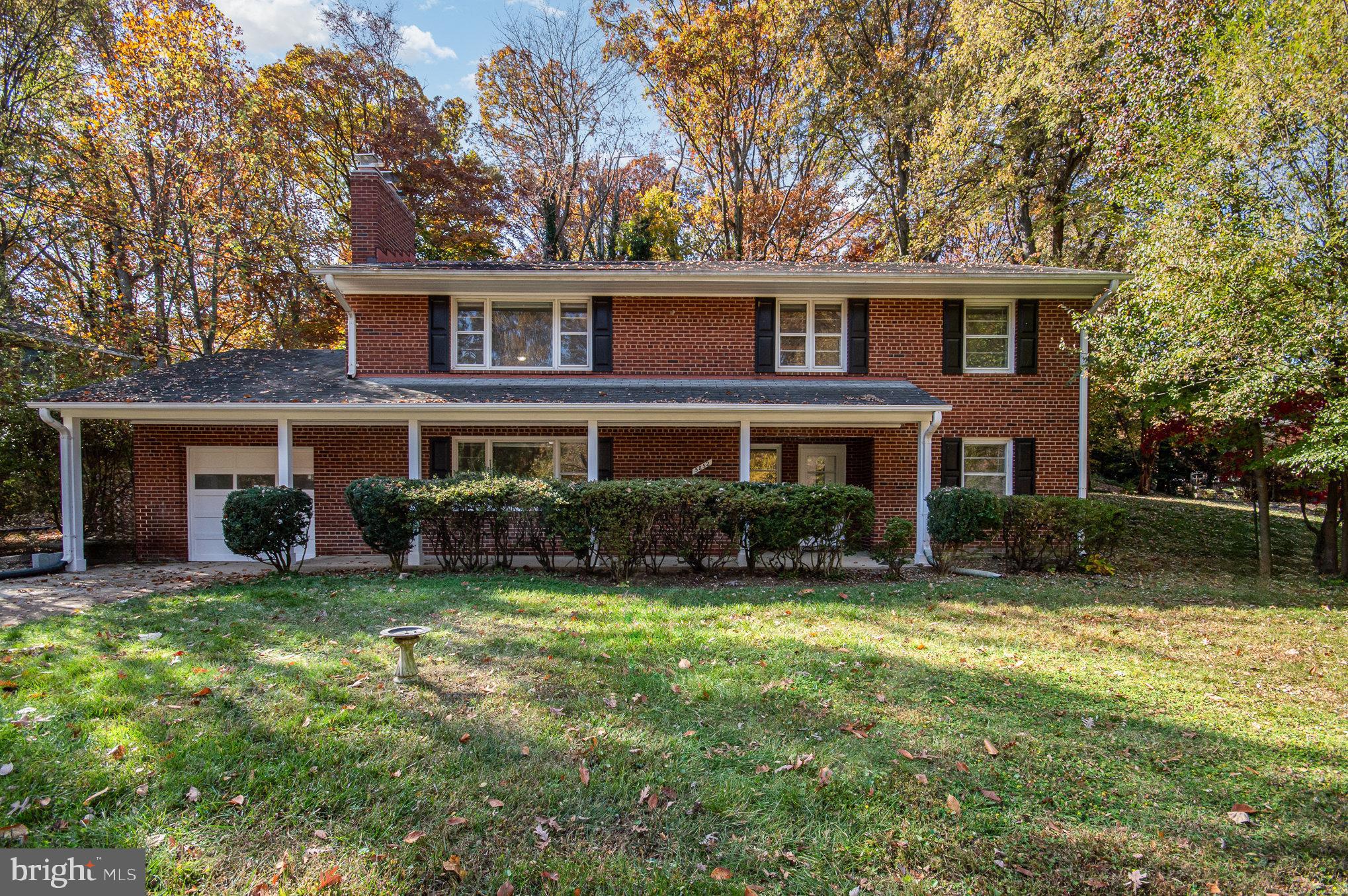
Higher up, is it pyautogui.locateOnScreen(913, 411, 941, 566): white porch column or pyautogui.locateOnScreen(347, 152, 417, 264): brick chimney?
pyautogui.locateOnScreen(347, 152, 417, 264): brick chimney

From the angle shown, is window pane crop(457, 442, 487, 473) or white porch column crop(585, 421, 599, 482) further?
window pane crop(457, 442, 487, 473)

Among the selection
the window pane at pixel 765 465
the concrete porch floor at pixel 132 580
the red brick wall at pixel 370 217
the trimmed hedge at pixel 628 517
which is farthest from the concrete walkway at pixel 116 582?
the window pane at pixel 765 465

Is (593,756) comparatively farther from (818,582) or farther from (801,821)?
(818,582)

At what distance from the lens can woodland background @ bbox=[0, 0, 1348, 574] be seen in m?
7.76

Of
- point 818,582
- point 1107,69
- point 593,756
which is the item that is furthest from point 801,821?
point 1107,69

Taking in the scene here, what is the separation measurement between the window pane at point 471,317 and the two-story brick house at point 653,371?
0.04 meters

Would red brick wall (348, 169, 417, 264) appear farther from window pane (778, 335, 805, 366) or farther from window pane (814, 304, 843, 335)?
window pane (814, 304, 843, 335)

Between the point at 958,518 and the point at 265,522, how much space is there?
10.3 metres

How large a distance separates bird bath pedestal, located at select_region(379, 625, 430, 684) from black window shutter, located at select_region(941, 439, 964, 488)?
10.2 metres

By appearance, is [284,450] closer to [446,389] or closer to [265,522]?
[265,522]

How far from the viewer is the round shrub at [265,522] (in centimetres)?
841

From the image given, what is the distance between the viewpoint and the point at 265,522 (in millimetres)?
8461

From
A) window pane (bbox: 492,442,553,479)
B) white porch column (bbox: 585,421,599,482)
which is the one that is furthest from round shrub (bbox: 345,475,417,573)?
window pane (bbox: 492,442,553,479)

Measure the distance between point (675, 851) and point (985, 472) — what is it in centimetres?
1118
